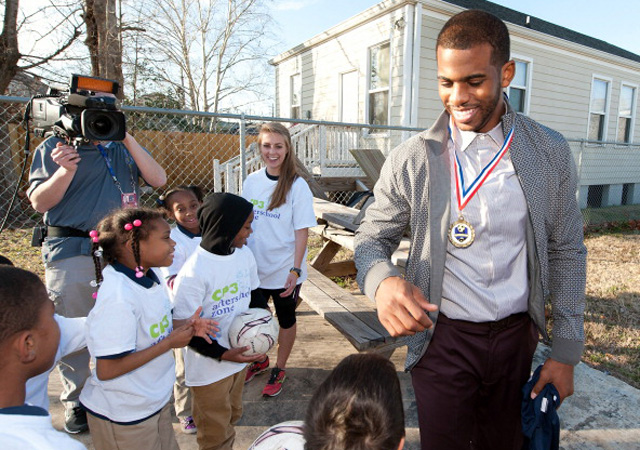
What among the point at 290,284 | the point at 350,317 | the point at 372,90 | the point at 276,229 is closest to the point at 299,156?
the point at 372,90

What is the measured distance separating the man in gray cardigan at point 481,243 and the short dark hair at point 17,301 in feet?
3.41

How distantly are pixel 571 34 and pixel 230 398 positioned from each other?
15604mm

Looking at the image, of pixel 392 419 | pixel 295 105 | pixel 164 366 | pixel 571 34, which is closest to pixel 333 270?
pixel 164 366

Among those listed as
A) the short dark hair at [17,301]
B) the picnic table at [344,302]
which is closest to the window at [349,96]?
the picnic table at [344,302]

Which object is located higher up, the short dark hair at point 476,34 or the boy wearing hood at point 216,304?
the short dark hair at point 476,34

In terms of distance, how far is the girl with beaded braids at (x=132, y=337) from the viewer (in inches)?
63.9

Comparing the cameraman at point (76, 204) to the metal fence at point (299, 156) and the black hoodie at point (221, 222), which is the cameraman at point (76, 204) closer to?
the black hoodie at point (221, 222)

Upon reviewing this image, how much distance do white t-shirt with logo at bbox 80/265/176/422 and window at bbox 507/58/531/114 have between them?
1079cm

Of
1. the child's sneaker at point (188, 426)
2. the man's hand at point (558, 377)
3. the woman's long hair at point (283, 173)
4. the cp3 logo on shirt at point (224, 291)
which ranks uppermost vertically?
the woman's long hair at point (283, 173)

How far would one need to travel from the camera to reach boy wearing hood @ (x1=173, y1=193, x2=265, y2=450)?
204 cm

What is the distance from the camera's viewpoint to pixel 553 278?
1574 mm

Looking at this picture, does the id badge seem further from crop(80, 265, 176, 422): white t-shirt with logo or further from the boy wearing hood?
crop(80, 265, 176, 422): white t-shirt with logo

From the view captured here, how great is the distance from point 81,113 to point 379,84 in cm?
863

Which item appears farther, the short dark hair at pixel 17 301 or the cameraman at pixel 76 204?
the cameraman at pixel 76 204
